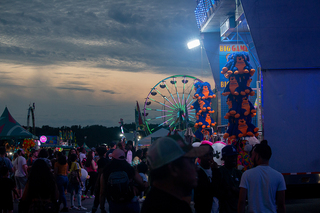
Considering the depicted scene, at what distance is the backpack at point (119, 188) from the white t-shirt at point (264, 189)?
1.97m

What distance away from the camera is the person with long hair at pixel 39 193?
4645 millimetres

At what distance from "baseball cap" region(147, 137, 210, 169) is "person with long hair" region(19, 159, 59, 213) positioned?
3.34m

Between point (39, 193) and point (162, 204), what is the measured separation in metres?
3.55

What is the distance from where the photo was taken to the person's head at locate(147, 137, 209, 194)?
6.18 ft

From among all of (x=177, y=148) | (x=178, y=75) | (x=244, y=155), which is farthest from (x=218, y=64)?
(x=177, y=148)

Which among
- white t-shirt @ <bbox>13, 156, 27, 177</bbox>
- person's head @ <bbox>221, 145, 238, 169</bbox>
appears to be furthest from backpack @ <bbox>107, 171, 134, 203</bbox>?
white t-shirt @ <bbox>13, 156, 27, 177</bbox>

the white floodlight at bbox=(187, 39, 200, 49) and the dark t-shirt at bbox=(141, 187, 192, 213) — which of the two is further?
the white floodlight at bbox=(187, 39, 200, 49)

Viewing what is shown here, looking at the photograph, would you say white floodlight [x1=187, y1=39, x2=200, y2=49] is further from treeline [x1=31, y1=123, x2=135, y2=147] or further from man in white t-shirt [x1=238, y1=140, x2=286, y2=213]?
treeline [x1=31, y1=123, x2=135, y2=147]

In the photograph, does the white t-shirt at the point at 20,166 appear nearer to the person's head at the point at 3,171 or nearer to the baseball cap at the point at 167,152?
the person's head at the point at 3,171

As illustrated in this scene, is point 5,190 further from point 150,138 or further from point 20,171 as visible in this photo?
point 150,138

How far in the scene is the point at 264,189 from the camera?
359cm

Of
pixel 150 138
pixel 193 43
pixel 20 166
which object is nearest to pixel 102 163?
A: pixel 20 166

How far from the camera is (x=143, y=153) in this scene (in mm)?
9602

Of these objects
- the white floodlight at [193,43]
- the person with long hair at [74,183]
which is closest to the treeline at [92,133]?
the white floodlight at [193,43]
